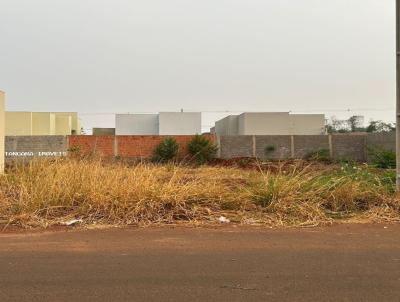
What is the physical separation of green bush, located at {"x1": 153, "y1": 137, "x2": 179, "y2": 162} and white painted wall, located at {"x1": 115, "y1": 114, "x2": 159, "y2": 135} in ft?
99.5

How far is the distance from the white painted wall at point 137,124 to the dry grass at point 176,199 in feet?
173

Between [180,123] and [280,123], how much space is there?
1278 centimetres

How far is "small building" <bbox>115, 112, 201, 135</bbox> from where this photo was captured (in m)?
59.6

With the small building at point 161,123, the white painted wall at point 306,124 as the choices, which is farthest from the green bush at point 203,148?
the small building at point 161,123

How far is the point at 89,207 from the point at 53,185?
2.79ft

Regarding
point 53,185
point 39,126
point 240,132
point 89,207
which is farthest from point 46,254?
point 39,126

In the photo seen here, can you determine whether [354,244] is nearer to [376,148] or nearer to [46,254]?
[46,254]

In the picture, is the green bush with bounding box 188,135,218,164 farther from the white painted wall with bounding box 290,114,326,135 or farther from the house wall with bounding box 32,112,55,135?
the house wall with bounding box 32,112,55,135

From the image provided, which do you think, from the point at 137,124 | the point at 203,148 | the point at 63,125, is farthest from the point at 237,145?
the point at 63,125

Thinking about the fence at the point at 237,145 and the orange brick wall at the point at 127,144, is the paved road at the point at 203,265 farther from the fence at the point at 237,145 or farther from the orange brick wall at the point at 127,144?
the orange brick wall at the point at 127,144

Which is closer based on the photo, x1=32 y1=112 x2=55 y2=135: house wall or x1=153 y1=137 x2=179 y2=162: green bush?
x1=153 y1=137 x2=179 y2=162: green bush

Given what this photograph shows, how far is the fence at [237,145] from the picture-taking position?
105ft

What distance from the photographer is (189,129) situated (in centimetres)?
5956

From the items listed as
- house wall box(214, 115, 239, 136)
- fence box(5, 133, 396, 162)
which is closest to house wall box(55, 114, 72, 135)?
house wall box(214, 115, 239, 136)
